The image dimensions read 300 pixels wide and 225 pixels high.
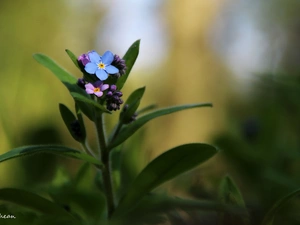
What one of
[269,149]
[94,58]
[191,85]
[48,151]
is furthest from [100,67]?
[191,85]

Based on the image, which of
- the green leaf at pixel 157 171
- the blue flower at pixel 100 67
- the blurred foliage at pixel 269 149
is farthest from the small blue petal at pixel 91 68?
the blurred foliage at pixel 269 149

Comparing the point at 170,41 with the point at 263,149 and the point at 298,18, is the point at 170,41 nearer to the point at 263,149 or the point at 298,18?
the point at 298,18

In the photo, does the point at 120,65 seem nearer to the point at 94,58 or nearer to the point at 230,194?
the point at 94,58

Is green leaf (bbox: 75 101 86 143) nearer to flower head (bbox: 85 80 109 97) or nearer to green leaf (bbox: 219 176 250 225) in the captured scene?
flower head (bbox: 85 80 109 97)

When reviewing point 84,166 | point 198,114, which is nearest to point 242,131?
point 84,166

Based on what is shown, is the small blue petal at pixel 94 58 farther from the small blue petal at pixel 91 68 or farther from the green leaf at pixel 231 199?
the green leaf at pixel 231 199

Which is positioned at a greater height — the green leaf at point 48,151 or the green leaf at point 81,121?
the green leaf at point 81,121
